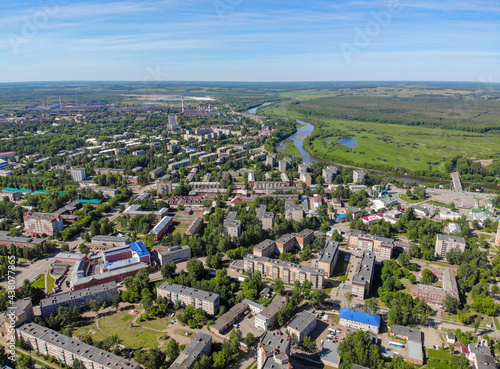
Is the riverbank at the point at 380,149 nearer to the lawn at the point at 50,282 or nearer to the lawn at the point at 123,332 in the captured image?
the lawn at the point at 123,332

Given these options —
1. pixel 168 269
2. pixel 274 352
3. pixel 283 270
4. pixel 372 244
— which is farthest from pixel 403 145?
pixel 274 352

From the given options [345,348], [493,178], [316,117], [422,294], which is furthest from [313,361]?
[316,117]

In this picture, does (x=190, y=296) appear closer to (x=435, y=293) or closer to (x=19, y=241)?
(x=435, y=293)

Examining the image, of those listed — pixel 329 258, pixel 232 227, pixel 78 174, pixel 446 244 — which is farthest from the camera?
pixel 78 174

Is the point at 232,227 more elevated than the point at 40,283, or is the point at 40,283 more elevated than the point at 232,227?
the point at 232,227

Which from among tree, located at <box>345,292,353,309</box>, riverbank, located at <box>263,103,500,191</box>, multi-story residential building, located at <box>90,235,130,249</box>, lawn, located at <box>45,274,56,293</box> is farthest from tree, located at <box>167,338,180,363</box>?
riverbank, located at <box>263,103,500,191</box>

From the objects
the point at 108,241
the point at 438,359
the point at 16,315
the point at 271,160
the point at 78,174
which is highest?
the point at 271,160

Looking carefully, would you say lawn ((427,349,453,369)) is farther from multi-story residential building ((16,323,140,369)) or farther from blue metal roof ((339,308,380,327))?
multi-story residential building ((16,323,140,369))
